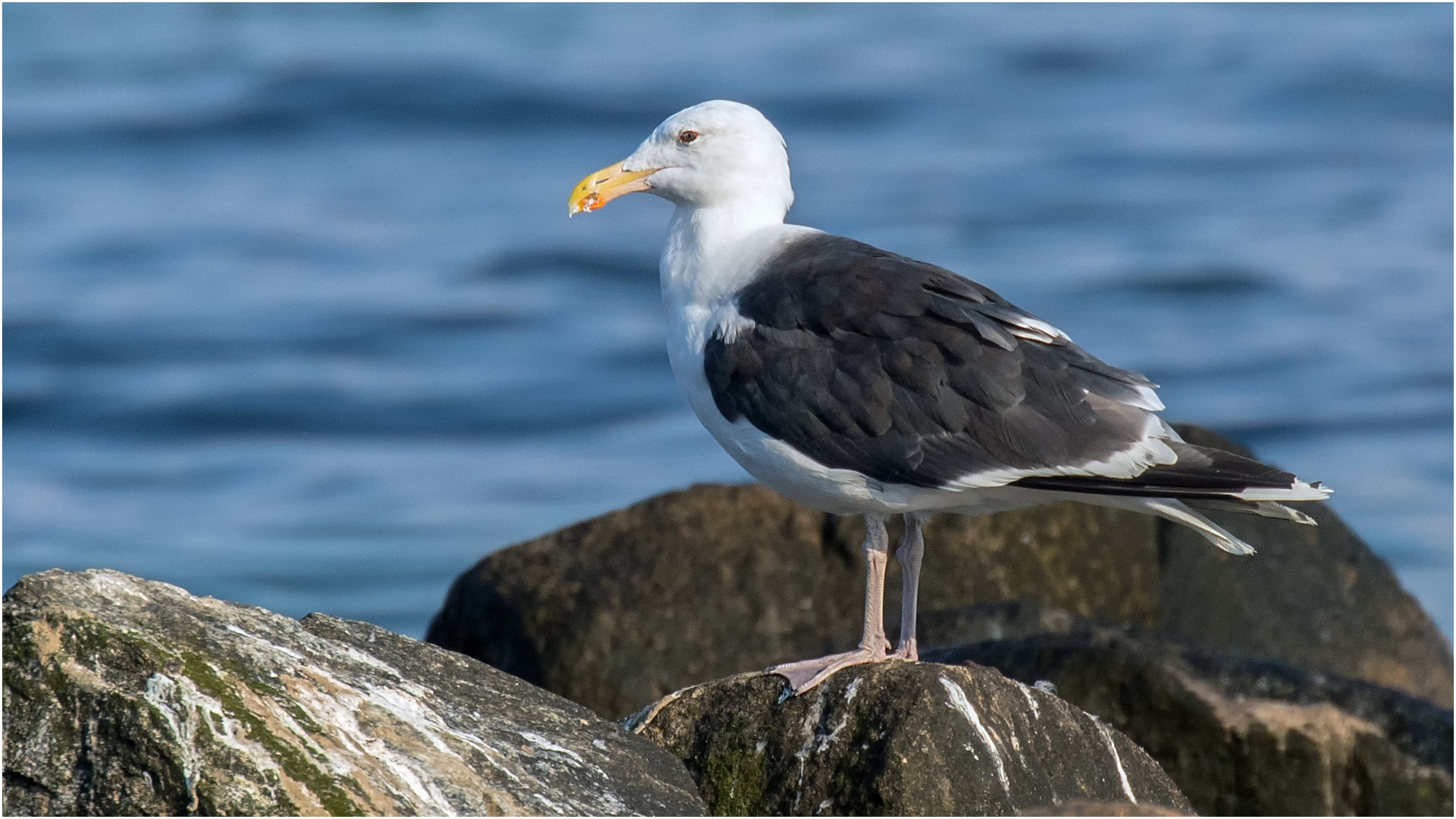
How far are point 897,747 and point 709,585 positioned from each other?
3489 millimetres

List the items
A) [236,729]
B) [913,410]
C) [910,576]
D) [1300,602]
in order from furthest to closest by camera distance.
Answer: [1300,602], [910,576], [913,410], [236,729]

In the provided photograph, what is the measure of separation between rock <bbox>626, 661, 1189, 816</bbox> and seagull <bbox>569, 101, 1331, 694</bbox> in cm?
20

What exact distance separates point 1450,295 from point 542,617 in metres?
14.6

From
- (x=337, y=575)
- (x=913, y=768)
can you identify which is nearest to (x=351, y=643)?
(x=913, y=768)

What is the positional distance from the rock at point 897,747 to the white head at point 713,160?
2285 mm

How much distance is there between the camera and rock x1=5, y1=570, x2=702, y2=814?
507cm

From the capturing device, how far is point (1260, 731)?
26.0 ft

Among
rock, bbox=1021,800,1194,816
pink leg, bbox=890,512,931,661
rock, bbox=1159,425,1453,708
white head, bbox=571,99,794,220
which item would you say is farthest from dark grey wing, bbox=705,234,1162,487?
rock, bbox=1159,425,1453,708

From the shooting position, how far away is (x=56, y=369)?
18812 mm

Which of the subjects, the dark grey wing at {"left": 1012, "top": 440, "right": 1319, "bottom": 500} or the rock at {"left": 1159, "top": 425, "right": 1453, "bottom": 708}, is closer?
the dark grey wing at {"left": 1012, "top": 440, "right": 1319, "bottom": 500}

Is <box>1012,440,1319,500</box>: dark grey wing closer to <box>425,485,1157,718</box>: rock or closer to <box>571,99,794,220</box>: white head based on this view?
<box>571,99,794,220</box>: white head

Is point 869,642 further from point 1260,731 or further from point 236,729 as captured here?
point 236,729

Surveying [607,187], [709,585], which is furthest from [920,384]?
[709,585]

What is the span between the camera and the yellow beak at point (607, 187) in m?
8.00
